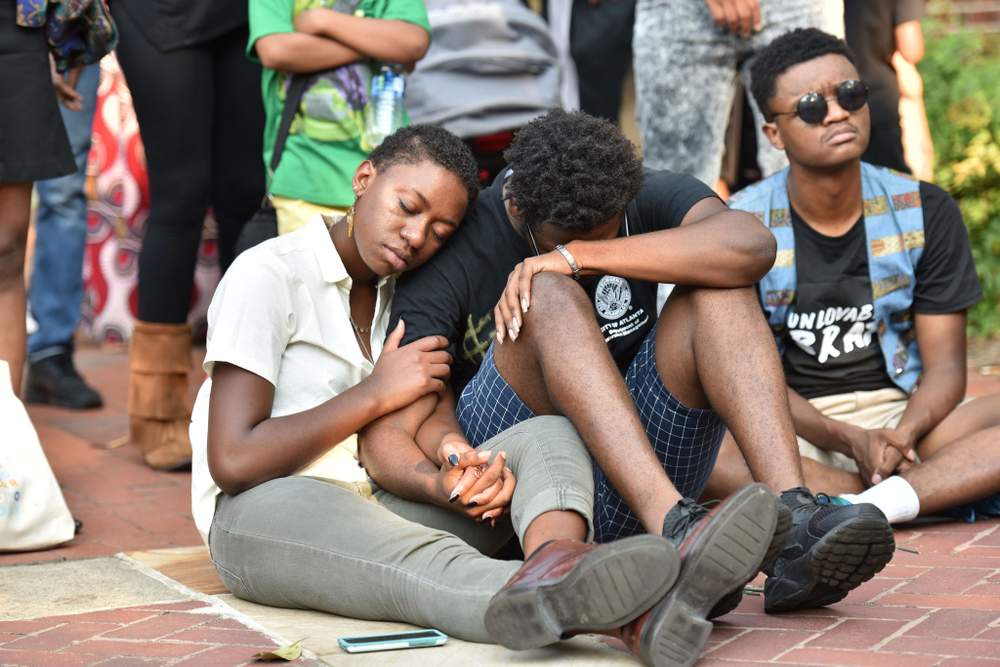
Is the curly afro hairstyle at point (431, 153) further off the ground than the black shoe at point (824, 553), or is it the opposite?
the curly afro hairstyle at point (431, 153)

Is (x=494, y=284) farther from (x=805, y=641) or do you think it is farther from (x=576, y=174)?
(x=805, y=641)

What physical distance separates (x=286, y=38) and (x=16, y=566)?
177 cm

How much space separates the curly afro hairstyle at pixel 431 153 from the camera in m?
3.44

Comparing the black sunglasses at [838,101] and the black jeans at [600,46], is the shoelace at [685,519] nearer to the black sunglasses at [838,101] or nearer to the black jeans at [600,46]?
the black sunglasses at [838,101]

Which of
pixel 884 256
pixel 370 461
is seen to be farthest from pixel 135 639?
pixel 884 256

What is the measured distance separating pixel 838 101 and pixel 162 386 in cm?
234

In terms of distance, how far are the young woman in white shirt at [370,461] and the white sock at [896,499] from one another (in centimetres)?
111

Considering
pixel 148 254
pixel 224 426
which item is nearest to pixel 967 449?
pixel 224 426

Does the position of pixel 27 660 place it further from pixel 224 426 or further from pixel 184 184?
pixel 184 184

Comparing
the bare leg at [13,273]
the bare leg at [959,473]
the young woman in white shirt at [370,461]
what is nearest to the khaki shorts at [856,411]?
the bare leg at [959,473]

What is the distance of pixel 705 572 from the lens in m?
2.49

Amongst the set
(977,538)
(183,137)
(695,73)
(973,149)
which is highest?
(695,73)

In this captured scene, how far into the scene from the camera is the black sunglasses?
13.6ft

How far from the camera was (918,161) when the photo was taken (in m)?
5.76
